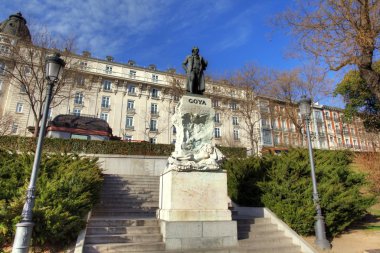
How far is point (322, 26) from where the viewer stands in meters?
10.5

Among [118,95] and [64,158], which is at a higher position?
[118,95]

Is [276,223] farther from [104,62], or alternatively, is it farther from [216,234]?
[104,62]

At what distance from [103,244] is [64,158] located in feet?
16.0

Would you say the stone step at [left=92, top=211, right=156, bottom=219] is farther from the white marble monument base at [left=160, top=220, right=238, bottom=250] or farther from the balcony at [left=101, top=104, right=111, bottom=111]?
the balcony at [left=101, top=104, right=111, bottom=111]

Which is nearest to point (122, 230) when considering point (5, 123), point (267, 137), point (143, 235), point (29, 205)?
point (143, 235)

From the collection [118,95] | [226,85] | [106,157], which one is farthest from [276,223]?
[118,95]

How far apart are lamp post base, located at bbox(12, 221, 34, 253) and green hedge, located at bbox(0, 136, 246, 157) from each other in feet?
41.8

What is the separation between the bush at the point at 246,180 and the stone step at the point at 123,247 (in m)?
5.26

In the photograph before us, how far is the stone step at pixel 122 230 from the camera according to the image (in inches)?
272

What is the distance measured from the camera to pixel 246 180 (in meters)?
11.5

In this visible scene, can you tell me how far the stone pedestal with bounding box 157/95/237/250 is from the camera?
6852 mm

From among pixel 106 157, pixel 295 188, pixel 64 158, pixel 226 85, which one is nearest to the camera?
pixel 295 188

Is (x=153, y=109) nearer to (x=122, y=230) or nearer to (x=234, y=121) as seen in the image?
(x=234, y=121)

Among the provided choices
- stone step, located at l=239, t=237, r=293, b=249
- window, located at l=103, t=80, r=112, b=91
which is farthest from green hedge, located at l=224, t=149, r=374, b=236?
window, located at l=103, t=80, r=112, b=91
